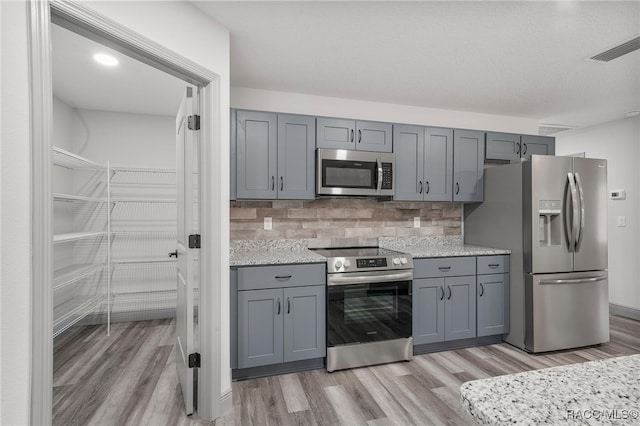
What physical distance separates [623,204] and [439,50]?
3577 mm

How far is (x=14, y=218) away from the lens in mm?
1114

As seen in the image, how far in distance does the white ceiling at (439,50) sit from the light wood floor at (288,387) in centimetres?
246

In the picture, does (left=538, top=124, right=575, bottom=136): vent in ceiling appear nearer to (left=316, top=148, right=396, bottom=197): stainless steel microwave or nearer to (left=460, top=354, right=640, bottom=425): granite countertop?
(left=316, top=148, right=396, bottom=197): stainless steel microwave

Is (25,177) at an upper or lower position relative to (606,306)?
upper

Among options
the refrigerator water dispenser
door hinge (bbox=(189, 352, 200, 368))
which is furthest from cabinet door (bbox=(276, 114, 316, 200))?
the refrigerator water dispenser

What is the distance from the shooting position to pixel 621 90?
3.21m

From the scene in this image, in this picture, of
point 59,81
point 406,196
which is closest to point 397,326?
point 406,196

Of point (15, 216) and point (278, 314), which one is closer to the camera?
point (15, 216)

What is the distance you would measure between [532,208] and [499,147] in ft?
2.91

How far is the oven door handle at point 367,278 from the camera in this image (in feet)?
8.75

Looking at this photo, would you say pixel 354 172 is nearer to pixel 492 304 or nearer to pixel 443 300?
pixel 443 300

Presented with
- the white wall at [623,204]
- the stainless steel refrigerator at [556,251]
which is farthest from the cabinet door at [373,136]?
the white wall at [623,204]

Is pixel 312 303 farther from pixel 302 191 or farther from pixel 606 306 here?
pixel 606 306

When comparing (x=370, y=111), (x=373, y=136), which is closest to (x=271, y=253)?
(x=373, y=136)
